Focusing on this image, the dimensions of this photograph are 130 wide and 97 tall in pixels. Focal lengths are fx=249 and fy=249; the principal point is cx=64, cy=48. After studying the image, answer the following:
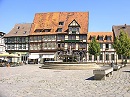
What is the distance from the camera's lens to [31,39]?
6644 centimetres

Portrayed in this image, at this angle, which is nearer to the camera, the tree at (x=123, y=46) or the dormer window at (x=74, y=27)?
the tree at (x=123, y=46)

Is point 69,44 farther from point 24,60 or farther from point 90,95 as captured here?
point 90,95

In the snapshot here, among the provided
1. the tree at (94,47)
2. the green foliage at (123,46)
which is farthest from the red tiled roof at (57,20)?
the green foliage at (123,46)

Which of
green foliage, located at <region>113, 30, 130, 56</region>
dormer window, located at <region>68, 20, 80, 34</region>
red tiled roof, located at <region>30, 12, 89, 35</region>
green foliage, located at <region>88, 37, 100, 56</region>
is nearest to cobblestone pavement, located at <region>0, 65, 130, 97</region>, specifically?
green foliage, located at <region>113, 30, 130, 56</region>

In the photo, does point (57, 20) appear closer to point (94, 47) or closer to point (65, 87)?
point (94, 47)

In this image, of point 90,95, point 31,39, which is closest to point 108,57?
point 31,39

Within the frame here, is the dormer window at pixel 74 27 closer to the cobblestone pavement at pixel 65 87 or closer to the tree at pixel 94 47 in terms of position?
the tree at pixel 94 47

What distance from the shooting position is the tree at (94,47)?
58.5 meters

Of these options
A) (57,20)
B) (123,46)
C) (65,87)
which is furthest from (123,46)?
(65,87)

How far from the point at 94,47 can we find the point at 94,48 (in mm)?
236

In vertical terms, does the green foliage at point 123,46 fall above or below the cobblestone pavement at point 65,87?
above

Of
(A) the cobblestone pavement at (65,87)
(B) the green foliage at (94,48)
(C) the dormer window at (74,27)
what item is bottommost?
(A) the cobblestone pavement at (65,87)

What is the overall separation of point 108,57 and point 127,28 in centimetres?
995

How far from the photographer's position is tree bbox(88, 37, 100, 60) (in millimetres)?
58500
